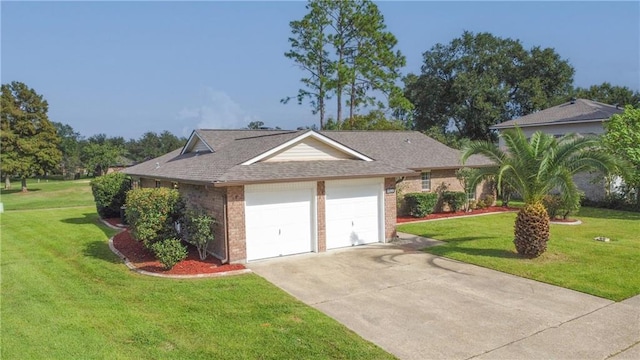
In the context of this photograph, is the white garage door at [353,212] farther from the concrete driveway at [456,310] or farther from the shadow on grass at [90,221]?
the shadow on grass at [90,221]

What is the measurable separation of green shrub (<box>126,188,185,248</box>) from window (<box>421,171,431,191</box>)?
14.1 m

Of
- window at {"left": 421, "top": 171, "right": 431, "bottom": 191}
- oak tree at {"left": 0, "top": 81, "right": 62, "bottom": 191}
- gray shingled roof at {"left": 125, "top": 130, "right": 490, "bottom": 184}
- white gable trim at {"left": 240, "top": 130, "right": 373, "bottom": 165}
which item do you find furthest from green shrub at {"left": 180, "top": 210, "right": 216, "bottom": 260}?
oak tree at {"left": 0, "top": 81, "right": 62, "bottom": 191}

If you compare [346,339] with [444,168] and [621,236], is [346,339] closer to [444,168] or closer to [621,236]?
[621,236]

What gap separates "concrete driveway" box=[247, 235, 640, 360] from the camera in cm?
731

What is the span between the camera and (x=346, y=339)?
299 inches

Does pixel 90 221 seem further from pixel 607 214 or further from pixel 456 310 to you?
pixel 607 214

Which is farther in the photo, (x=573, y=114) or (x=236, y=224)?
(x=573, y=114)

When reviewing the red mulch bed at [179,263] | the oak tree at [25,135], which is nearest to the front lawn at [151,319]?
the red mulch bed at [179,263]

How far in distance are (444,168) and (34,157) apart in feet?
147

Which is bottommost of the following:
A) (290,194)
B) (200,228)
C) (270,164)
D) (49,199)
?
(49,199)

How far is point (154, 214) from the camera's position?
12578 mm

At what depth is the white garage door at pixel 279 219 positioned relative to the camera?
43.5 ft

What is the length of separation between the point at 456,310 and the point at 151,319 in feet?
20.1

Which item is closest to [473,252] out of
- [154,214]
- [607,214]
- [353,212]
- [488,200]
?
[353,212]
